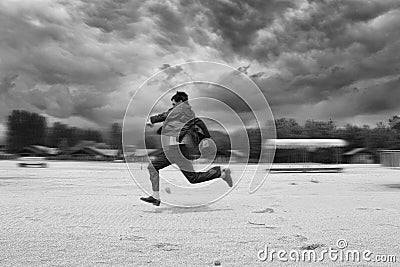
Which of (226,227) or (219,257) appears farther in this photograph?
(226,227)

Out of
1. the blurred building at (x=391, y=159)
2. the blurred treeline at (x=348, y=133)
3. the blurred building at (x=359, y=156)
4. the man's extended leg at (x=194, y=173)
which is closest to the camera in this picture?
the man's extended leg at (x=194, y=173)

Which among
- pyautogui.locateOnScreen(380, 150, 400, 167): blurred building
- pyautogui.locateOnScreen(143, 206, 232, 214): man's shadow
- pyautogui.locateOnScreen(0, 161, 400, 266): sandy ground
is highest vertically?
pyautogui.locateOnScreen(380, 150, 400, 167): blurred building

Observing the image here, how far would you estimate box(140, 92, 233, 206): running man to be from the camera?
21.4ft

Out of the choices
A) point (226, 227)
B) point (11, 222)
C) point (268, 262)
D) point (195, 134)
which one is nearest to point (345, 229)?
point (226, 227)

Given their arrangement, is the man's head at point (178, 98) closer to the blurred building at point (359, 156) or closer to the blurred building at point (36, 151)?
the blurred building at point (359, 156)

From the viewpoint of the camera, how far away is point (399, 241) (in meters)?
4.41

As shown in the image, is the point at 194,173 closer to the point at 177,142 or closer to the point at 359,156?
the point at 177,142

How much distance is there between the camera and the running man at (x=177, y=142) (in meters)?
6.52

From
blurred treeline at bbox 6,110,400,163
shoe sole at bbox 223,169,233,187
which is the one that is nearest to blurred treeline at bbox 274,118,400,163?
blurred treeline at bbox 6,110,400,163

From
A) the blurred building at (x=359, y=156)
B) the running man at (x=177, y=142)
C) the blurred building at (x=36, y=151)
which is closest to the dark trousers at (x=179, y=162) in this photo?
the running man at (x=177, y=142)

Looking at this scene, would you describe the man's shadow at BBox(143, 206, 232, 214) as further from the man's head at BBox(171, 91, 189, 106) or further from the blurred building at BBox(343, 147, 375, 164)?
the blurred building at BBox(343, 147, 375, 164)

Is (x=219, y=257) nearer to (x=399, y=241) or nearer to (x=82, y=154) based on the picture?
(x=399, y=241)

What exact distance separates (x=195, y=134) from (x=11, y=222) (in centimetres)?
270

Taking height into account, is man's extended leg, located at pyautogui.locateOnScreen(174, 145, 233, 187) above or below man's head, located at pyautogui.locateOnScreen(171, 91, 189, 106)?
below
